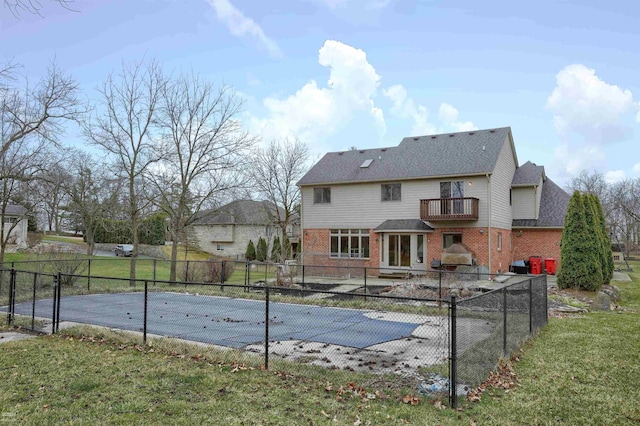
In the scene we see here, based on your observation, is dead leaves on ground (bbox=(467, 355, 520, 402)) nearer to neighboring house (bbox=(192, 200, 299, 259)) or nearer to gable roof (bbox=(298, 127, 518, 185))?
gable roof (bbox=(298, 127, 518, 185))

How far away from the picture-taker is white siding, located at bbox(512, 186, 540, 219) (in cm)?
2481

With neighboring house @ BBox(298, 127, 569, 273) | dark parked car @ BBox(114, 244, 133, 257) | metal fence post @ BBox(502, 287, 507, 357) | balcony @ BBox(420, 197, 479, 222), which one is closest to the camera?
metal fence post @ BBox(502, 287, 507, 357)

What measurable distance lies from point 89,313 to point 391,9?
11.8m

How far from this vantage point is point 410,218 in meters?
23.1

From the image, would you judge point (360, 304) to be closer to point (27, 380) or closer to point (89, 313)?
point (89, 313)

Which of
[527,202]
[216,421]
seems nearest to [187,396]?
[216,421]

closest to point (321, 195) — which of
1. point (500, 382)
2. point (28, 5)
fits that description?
point (500, 382)

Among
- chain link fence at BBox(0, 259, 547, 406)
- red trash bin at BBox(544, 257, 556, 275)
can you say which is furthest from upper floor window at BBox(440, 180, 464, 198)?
chain link fence at BBox(0, 259, 547, 406)

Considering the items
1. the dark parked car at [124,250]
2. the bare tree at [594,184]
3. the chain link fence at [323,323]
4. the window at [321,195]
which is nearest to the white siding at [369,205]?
the window at [321,195]

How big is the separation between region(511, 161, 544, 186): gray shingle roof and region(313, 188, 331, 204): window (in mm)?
10463

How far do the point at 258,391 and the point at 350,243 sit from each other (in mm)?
19376

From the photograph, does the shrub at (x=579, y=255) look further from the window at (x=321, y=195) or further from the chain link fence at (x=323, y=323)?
the window at (x=321, y=195)

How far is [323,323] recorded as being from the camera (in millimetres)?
9484

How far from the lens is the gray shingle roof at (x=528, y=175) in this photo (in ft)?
81.7
